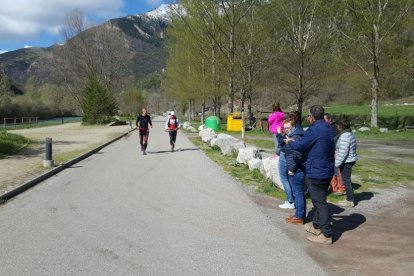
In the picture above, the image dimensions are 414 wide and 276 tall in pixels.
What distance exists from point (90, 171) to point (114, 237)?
689cm

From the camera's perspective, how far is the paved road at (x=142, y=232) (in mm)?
4758

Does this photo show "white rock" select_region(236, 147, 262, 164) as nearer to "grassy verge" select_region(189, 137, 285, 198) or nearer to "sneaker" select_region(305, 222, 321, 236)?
"grassy verge" select_region(189, 137, 285, 198)

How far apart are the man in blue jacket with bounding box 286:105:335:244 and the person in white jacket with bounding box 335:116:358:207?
2.36 metres

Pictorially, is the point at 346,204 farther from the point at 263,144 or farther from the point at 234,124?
the point at 234,124

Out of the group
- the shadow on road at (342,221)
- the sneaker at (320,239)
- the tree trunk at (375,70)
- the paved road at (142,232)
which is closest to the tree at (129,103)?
the tree trunk at (375,70)

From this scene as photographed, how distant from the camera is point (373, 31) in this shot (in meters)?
27.8

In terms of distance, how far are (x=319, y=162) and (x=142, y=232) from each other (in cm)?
269

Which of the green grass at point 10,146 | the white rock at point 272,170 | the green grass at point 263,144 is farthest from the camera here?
the green grass at point 263,144

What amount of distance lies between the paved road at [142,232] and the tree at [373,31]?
825 inches

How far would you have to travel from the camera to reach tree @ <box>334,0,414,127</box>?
27.2 meters

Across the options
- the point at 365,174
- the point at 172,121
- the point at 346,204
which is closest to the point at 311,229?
the point at 346,204

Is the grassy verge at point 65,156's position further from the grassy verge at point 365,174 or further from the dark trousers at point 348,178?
the dark trousers at point 348,178

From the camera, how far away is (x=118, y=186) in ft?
32.3

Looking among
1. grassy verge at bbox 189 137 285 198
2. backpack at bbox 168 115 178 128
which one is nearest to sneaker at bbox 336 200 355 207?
grassy verge at bbox 189 137 285 198
